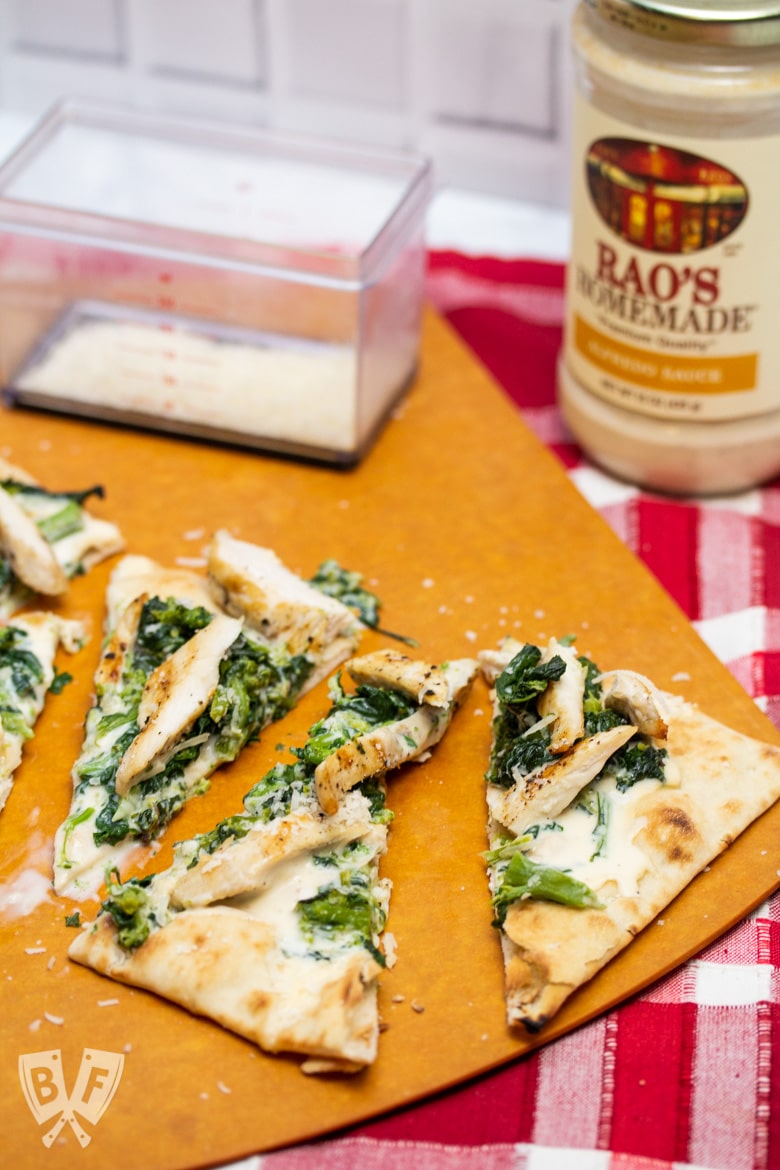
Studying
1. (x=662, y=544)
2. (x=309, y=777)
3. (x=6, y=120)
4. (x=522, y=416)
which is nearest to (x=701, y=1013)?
(x=309, y=777)

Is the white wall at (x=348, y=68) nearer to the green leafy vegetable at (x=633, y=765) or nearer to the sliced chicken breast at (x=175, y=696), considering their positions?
the sliced chicken breast at (x=175, y=696)

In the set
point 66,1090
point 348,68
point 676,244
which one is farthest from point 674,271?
point 66,1090

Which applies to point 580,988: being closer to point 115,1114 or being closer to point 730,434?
point 115,1114

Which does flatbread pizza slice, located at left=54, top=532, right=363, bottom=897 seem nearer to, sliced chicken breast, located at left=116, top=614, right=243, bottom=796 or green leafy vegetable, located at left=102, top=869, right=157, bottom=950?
sliced chicken breast, located at left=116, top=614, right=243, bottom=796

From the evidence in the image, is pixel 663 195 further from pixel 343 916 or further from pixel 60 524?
pixel 343 916

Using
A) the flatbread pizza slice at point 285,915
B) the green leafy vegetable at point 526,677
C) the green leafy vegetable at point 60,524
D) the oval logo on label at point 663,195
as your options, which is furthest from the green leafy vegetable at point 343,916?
the oval logo on label at point 663,195

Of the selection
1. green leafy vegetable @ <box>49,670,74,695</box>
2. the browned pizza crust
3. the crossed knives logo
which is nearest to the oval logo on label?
green leafy vegetable @ <box>49,670,74,695</box>
